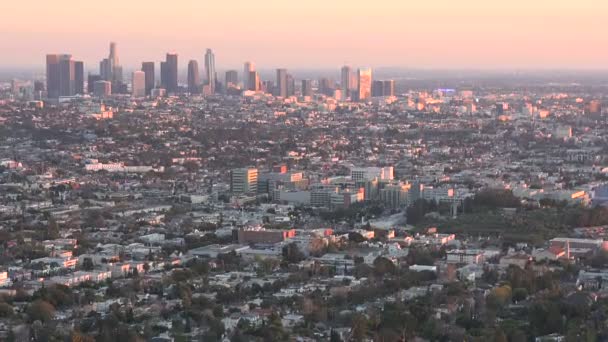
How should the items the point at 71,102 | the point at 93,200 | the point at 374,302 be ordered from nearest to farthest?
1. the point at 374,302
2. the point at 93,200
3. the point at 71,102

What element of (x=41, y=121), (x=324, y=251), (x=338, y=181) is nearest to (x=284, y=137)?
(x=41, y=121)

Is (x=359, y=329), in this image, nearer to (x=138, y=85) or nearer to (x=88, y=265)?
(x=88, y=265)

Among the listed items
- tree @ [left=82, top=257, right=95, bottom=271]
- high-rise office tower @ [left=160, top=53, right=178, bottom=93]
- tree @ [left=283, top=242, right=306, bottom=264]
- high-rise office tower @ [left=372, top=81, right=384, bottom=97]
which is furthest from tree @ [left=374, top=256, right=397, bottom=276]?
high-rise office tower @ [left=372, top=81, right=384, bottom=97]

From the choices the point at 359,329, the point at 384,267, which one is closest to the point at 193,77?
the point at 384,267

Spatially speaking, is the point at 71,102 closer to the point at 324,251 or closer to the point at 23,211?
the point at 23,211

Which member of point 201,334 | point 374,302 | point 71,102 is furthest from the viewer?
point 71,102

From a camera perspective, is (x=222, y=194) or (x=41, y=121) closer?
(x=222, y=194)
